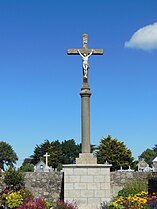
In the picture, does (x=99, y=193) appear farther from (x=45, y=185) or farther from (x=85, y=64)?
(x=85, y=64)

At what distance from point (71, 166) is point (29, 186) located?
12.0 ft

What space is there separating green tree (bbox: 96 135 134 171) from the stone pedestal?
105ft

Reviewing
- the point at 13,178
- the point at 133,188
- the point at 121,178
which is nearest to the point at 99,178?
the point at 133,188

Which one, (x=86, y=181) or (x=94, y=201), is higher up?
(x=86, y=181)

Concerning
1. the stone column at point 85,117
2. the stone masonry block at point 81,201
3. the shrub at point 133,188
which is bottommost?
the stone masonry block at point 81,201

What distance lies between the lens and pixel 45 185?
62.7 feet

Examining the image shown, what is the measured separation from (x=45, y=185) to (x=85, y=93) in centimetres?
532

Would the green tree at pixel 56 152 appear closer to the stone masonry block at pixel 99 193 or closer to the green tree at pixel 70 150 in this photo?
the green tree at pixel 70 150

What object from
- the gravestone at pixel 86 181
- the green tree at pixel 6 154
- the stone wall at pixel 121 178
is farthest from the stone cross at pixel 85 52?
the green tree at pixel 6 154

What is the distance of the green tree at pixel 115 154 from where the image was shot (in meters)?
48.5

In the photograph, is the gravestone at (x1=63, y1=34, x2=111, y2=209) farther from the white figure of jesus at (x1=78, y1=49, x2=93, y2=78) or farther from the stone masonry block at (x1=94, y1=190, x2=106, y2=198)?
the white figure of jesus at (x1=78, y1=49, x2=93, y2=78)

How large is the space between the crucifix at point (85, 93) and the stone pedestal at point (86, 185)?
0.83 metres

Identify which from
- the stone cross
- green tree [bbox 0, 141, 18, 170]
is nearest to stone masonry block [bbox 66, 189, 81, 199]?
the stone cross

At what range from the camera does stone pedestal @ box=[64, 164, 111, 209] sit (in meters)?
16.2
